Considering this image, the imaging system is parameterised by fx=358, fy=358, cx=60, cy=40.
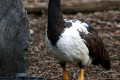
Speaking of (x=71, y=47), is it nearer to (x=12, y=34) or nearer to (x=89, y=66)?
(x=12, y=34)

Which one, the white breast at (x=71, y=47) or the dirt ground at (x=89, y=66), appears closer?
the white breast at (x=71, y=47)

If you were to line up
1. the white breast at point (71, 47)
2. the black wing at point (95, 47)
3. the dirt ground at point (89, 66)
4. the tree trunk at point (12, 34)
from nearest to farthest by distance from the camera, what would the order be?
the white breast at point (71, 47) → the black wing at point (95, 47) → the tree trunk at point (12, 34) → the dirt ground at point (89, 66)

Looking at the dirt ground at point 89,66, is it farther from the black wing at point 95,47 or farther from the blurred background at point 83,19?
the black wing at point 95,47

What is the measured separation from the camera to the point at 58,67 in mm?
7895

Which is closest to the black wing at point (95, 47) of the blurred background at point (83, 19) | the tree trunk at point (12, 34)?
the blurred background at point (83, 19)

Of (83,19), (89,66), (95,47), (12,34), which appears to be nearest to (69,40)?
(95,47)

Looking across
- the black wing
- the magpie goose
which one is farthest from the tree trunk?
the black wing

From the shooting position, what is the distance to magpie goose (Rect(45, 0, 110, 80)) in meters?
5.70

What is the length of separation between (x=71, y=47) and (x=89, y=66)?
2.33 metres

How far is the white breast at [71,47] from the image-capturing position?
18.6 feet

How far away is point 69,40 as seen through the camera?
5664 mm

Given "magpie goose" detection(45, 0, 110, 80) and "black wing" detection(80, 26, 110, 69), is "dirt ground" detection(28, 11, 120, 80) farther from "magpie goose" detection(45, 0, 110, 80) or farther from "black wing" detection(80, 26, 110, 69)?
"magpie goose" detection(45, 0, 110, 80)

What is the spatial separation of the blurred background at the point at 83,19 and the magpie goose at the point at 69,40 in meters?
1.17

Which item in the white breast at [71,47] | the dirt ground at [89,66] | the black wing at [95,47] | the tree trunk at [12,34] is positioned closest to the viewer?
the white breast at [71,47]
